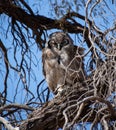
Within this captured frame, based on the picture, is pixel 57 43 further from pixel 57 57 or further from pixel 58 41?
pixel 57 57

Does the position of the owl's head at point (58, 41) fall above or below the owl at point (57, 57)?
above

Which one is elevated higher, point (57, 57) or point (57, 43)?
point (57, 43)

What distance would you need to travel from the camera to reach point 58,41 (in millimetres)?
5473

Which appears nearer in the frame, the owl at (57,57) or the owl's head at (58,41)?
the owl at (57,57)

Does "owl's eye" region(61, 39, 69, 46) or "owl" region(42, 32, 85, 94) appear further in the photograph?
"owl's eye" region(61, 39, 69, 46)

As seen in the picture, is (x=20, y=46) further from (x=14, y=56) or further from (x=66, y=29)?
(x=66, y=29)

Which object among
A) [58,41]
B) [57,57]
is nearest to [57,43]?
[58,41]

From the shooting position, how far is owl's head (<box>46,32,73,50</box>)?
5.38 meters

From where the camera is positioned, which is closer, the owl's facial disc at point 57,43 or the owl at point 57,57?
the owl at point 57,57

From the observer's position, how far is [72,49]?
210 inches

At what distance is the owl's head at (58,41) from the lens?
538cm

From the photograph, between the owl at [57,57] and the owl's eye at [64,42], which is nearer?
the owl at [57,57]

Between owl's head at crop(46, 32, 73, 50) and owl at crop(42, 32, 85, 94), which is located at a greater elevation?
owl's head at crop(46, 32, 73, 50)

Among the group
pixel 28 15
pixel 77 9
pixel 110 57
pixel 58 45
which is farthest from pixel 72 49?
pixel 110 57
